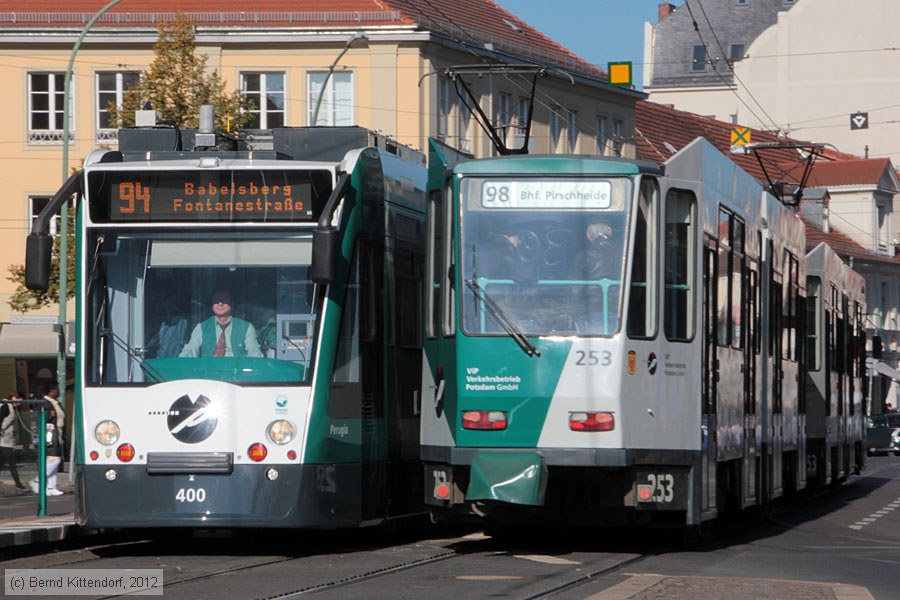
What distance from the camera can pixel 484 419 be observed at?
15164 millimetres

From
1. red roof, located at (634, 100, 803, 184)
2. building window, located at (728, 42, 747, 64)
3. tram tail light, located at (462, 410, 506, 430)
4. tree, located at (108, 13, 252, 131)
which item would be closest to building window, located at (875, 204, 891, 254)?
red roof, located at (634, 100, 803, 184)

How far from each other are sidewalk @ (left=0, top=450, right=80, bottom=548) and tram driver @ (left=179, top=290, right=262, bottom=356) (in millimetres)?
2101

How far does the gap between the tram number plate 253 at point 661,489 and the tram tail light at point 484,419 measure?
1.11m

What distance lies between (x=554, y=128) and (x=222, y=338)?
1728 inches

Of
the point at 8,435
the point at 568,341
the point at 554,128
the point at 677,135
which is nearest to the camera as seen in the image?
the point at 568,341

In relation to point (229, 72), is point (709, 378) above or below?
below

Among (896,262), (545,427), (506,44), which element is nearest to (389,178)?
(545,427)

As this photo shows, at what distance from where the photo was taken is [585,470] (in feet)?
49.9

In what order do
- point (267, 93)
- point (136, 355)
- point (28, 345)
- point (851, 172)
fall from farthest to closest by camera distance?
point (851, 172), point (267, 93), point (28, 345), point (136, 355)

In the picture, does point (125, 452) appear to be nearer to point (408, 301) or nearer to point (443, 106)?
point (408, 301)

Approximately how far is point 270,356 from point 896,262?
70.3 meters

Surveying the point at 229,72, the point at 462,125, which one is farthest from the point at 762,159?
the point at 229,72

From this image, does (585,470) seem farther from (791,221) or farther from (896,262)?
(896,262)

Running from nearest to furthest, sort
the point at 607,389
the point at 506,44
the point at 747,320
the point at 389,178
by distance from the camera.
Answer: the point at 607,389 → the point at 389,178 → the point at 747,320 → the point at 506,44
